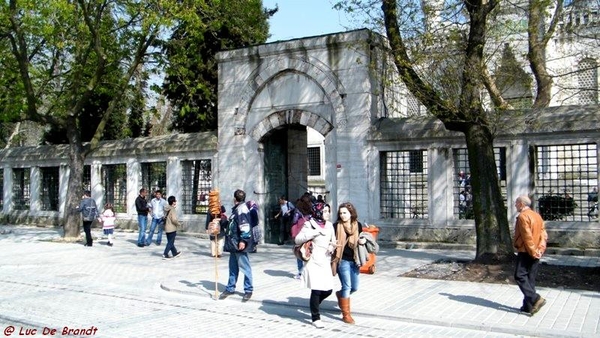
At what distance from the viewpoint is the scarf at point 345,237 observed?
27.1 feet

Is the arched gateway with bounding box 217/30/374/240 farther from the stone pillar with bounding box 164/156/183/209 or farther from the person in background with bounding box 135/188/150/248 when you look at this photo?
the person in background with bounding box 135/188/150/248

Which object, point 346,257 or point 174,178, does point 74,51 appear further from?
point 346,257

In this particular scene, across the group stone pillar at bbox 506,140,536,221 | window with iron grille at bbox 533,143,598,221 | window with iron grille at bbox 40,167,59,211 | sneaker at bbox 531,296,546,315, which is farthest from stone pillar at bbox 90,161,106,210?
sneaker at bbox 531,296,546,315

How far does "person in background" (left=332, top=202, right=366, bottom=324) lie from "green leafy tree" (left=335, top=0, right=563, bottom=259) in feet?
14.8

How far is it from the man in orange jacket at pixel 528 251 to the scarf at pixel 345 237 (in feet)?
7.61

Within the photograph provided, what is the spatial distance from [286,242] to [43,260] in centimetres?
687

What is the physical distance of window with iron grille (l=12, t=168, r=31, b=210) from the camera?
25.8 metres

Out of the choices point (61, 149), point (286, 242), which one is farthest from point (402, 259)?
point (61, 149)

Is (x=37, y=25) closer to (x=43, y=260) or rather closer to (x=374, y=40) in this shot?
(x=43, y=260)

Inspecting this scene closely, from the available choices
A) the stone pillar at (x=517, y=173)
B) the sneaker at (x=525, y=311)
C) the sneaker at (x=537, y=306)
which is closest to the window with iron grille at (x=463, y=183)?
the stone pillar at (x=517, y=173)

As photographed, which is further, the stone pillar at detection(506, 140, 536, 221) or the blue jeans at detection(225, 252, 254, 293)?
the stone pillar at detection(506, 140, 536, 221)

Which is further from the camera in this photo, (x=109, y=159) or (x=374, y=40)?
(x=109, y=159)

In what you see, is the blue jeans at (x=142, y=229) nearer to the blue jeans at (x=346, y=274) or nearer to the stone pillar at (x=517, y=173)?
the stone pillar at (x=517, y=173)

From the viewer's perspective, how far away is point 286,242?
18.6 m
